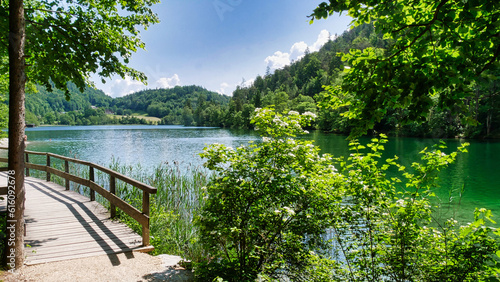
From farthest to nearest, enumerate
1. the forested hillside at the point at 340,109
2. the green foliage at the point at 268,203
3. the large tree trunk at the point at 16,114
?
the green foliage at the point at 268,203, the large tree trunk at the point at 16,114, the forested hillside at the point at 340,109

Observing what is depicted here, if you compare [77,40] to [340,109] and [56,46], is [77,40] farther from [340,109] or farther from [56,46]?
[340,109]

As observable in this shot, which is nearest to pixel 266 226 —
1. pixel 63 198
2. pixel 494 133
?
pixel 63 198

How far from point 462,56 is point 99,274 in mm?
5455

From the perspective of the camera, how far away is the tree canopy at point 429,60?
227cm

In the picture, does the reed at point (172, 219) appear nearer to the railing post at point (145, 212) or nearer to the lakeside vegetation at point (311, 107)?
the railing post at point (145, 212)

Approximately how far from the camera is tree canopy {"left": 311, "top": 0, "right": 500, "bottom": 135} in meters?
2.27

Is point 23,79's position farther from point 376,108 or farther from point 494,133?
point 494,133

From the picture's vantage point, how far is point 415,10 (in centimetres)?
283

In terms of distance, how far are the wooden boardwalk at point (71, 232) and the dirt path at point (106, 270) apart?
22cm

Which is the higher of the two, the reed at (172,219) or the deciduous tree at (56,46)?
the deciduous tree at (56,46)

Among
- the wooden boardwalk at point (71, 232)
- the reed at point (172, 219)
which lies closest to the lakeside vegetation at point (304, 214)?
the reed at point (172, 219)

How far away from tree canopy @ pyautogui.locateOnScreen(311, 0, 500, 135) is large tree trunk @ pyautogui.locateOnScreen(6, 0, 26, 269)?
13.8 feet

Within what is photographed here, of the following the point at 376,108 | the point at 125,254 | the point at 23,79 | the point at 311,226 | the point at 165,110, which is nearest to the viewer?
the point at 376,108

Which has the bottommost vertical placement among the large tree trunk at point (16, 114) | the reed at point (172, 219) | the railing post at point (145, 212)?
the reed at point (172, 219)
